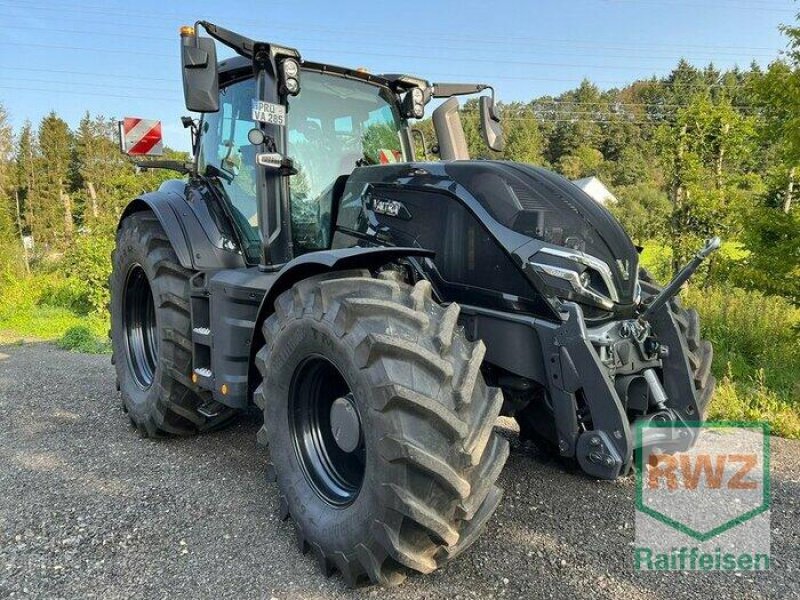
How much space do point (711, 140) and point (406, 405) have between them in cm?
1143

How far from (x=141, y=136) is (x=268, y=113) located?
9.18ft

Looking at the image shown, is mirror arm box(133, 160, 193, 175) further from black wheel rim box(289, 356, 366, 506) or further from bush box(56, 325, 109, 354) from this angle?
bush box(56, 325, 109, 354)

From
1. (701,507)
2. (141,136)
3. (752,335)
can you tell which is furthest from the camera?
(752,335)

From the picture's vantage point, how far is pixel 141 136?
567 centimetres

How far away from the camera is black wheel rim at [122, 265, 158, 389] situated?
4.78 m

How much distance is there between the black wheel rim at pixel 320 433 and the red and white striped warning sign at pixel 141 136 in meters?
3.61

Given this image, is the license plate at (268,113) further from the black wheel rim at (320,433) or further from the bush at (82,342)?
the bush at (82,342)

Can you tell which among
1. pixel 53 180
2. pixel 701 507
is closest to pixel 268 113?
pixel 701 507

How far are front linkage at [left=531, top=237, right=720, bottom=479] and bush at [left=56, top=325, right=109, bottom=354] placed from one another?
8256 millimetres

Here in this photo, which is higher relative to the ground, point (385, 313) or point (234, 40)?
point (234, 40)

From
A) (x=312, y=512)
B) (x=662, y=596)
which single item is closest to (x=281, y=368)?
(x=312, y=512)

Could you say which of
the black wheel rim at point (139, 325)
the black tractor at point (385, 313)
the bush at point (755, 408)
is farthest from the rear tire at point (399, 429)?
the bush at point (755, 408)

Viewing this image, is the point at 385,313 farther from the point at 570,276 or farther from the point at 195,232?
the point at 195,232

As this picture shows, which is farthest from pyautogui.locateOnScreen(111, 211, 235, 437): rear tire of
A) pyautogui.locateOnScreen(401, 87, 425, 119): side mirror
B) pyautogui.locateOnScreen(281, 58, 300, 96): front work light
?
pyautogui.locateOnScreen(401, 87, 425, 119): side mirror
